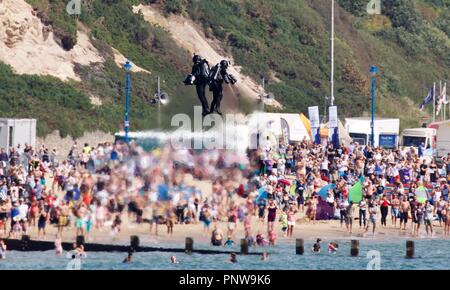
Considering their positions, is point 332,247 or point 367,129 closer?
point 332,247

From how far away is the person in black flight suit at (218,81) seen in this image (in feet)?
170

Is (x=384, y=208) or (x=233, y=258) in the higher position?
(x=384, y=208)

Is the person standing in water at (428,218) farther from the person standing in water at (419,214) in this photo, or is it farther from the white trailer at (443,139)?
the white trailer at (443,139)

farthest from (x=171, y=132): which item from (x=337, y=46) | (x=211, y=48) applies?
(x=337, y=46)

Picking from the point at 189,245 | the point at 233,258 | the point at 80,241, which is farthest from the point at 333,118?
the point at 80,241

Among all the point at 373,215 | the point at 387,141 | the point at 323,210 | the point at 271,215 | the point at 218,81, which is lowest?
the point at 271,215

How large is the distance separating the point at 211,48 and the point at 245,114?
34897mm

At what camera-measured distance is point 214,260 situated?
4822 centimetres

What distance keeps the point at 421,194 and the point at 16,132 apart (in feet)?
51.8

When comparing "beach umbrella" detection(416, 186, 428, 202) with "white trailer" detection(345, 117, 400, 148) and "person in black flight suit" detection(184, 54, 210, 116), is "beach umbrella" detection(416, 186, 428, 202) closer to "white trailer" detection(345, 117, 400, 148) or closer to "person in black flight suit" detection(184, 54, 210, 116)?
"person in black flight suit" detection(184, 54, 210, 116)

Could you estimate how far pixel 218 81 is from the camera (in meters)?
52.0

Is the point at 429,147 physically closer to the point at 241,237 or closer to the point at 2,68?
the point at 2,68

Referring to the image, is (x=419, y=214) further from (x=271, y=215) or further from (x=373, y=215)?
(x=271, y=215)

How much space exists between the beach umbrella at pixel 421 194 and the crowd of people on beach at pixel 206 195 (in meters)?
0.12
